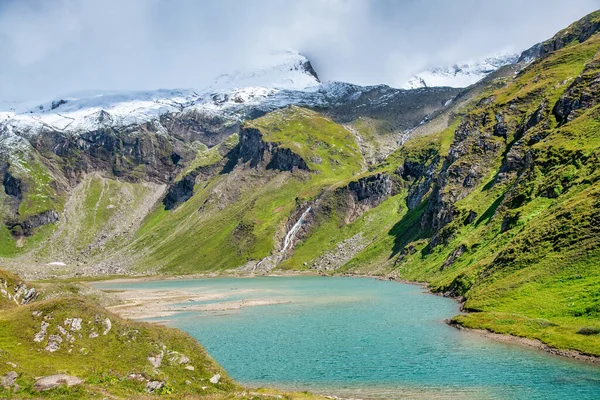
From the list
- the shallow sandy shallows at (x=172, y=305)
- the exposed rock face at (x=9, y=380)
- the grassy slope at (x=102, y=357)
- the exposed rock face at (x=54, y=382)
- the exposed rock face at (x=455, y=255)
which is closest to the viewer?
the exposed rock face at (x=9, y=380)

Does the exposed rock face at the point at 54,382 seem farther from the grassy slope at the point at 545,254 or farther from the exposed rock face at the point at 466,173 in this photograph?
the exposed rock face at the point at 466,173

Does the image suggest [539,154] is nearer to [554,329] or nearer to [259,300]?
[554,329]

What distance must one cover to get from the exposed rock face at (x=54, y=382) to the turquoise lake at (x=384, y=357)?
71.0 feet

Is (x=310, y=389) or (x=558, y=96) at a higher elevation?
(x=558, y=96)

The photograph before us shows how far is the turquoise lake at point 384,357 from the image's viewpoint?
45312 mm

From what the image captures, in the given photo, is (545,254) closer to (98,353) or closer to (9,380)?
(98,353)

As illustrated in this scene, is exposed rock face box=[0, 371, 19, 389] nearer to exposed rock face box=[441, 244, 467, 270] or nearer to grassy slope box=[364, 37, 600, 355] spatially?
grassy slope box=[364, 37, 600, 355]

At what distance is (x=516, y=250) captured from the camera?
291 ft

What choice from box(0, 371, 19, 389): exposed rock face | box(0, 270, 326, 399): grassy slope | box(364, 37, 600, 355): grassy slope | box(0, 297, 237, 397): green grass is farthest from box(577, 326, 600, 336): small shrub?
box(0, 371, 19, 389): exposed rock face

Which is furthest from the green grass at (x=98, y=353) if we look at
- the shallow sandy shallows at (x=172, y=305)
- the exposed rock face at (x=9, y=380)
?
the shallow sandy shallows at (x=172, y=305)

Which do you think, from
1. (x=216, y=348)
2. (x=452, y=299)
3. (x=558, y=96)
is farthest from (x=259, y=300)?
(x=558, y=96)

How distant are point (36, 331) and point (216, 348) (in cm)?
3581

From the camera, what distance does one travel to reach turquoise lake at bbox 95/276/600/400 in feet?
149

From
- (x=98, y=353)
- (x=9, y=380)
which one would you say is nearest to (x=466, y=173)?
(x=98, y=353)
